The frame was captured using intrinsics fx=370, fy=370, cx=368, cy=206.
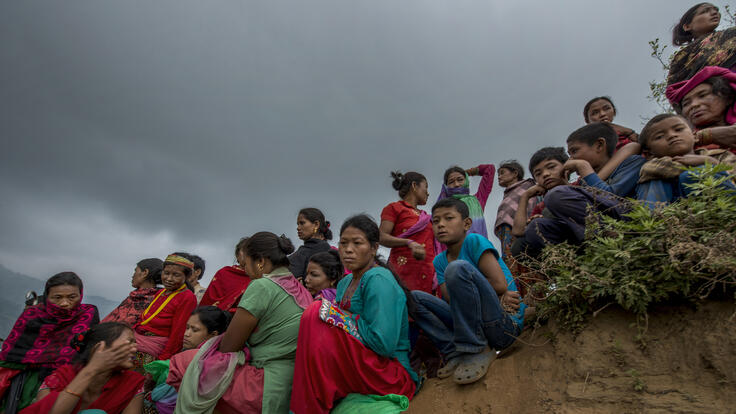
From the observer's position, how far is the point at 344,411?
8.64 ft

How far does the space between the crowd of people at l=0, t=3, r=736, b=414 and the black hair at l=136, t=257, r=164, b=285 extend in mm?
1138

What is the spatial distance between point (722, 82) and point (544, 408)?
3.71 m

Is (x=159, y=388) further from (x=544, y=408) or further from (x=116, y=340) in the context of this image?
(x=544, y=408)

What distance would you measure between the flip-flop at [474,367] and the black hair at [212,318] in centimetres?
254

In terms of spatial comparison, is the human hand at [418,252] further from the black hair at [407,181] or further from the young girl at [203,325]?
the young girl at [203,325]

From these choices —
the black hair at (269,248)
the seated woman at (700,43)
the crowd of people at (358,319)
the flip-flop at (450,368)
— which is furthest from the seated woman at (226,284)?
the seated woman at (700,43)

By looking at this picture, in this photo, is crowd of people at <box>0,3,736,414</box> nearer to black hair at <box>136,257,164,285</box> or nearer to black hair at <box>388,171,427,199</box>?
black hair at <box>136,257,164,285</box>

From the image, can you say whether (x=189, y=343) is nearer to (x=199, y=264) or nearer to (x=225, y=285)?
(x=225, y=285)

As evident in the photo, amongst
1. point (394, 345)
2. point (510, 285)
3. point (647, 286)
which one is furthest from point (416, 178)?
point (647, 286)

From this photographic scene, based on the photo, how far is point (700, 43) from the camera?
15.8 ft

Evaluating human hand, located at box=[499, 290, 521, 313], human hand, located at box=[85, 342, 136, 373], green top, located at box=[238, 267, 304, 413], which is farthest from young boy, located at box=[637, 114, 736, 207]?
human hand, located at box=[85, 342, 136, 373]

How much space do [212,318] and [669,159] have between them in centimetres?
434

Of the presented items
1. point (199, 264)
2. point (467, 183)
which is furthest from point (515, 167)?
point (199, 264)

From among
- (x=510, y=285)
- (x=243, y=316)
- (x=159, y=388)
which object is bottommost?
(x=159, y=388)
